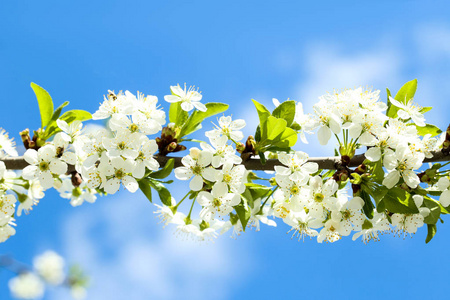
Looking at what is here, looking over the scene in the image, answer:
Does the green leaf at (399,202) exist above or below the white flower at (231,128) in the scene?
below

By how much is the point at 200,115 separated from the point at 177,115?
14 cm

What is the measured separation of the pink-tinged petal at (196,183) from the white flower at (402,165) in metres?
0.93

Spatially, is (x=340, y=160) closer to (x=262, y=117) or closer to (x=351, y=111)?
(x=351, y=111)

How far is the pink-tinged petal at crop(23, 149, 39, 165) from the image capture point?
2.31 m

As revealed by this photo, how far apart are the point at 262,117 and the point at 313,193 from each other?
0.49 metres

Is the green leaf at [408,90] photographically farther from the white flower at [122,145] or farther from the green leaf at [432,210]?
the white flower at [122,145]

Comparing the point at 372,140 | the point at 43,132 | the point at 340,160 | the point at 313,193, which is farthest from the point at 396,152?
the point at 43,132

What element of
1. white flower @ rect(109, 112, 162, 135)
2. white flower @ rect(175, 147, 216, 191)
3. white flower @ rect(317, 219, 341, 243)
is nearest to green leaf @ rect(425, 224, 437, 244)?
white flower @ rect(317, 219, 341, 243)

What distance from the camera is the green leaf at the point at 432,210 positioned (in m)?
2.27

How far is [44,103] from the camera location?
2.43m

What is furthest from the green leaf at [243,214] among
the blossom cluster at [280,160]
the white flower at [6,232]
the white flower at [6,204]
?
the white flower at [6,232]

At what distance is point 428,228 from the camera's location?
2.38 metres

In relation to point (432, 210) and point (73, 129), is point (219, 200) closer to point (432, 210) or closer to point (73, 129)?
point (73, 129)

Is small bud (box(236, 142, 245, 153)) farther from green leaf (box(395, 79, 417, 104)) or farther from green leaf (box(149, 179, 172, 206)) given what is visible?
green leaf (box(395, 79, 417, 104))
